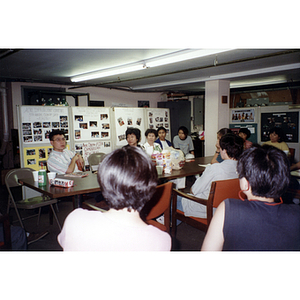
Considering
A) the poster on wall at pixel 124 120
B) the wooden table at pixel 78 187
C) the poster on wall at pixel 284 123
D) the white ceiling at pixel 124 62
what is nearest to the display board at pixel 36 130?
the white ceiling at pixel 124 62

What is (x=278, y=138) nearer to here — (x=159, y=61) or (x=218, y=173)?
(x=159, y=61)

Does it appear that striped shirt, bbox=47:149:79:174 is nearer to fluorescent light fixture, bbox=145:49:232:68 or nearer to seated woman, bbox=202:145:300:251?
fluorescent light fixture, bbox=145:49:232:68

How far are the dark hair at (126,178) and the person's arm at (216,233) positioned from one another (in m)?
0.37

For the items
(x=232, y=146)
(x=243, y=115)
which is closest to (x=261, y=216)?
(x=232, y=146)

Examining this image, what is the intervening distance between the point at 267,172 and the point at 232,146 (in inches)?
53.8

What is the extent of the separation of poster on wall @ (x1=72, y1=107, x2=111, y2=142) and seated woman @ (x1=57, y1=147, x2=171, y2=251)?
14.8 feet

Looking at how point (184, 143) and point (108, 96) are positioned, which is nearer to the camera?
point (184, 143)

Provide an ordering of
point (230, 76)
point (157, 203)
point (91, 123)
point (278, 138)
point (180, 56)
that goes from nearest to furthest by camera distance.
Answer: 1. point (157, 203)
2. point (180, 56)
3. point (278, 138)
4. point (91, 123)
5. point (230, 76)

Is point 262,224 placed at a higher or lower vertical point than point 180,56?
lower

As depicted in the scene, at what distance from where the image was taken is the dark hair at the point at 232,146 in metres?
2.51

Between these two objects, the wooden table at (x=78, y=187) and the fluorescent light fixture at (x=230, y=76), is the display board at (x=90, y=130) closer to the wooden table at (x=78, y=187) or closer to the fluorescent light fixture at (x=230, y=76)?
the wooden table at (x=78, y=187)

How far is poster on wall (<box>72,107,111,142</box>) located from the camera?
5.31 metres

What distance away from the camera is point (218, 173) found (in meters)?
2.42
